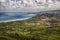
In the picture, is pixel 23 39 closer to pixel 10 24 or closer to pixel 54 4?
pixel 10 24

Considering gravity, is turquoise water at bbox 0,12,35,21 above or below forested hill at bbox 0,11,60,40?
above

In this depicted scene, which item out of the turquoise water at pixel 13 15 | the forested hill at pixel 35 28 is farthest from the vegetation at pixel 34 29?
the turquoise water at pixel 13 15

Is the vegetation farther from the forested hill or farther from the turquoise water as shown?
the turquoise water

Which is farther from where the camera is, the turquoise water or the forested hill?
the turquoise water

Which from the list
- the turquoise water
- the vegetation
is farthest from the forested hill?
the turquoise water

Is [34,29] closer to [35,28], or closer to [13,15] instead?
[35,28]

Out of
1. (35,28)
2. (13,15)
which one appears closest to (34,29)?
(35,28)

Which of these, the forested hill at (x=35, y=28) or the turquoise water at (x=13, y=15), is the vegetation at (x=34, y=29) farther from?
the turquoise water at (x=13, y=15)

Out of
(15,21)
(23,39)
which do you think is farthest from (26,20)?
(23,39)

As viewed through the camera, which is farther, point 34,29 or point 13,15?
point 13,15
